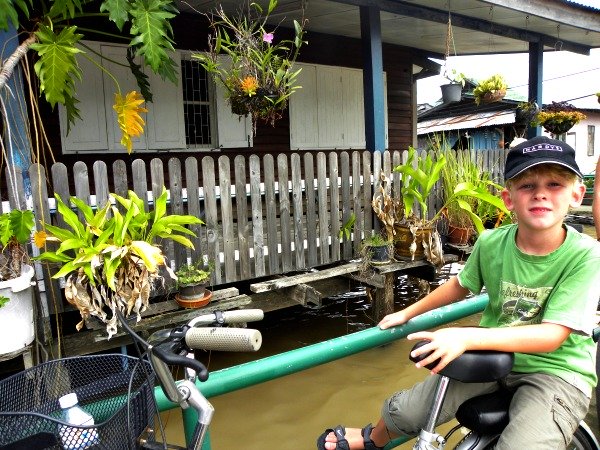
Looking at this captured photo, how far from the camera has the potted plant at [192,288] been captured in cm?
420

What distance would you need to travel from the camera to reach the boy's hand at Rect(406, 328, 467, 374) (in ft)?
4.51

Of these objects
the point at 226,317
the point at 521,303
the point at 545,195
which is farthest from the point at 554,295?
the point at 226,317

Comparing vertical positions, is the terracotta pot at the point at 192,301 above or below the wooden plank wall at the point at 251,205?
below

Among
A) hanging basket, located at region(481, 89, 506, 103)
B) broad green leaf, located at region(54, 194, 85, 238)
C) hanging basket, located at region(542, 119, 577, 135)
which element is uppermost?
hanging basket, located at region(481, 89, 506, 103)

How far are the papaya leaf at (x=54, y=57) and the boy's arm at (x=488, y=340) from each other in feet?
10.9

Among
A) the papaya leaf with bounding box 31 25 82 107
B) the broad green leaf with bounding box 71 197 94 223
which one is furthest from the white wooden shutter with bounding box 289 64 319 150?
→ the broad green leaf with bounding box 71 197 94 223

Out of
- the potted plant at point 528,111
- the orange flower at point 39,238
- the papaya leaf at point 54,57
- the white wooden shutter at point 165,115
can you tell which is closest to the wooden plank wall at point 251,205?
the orange flower at point 39,238

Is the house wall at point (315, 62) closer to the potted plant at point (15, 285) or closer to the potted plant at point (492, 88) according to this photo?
the potted plant at point (492, 88)

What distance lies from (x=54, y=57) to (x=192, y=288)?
2.06 meters

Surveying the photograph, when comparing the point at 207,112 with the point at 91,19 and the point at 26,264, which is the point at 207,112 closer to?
the point at 91,19

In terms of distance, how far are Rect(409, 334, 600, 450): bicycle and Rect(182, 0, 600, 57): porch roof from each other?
5.91 metres

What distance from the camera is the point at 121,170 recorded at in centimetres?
413

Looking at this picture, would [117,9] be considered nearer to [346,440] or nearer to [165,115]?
[346,440]

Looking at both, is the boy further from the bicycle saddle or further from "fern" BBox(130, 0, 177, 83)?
"fern" BBox(130, 0, 177, 83)
